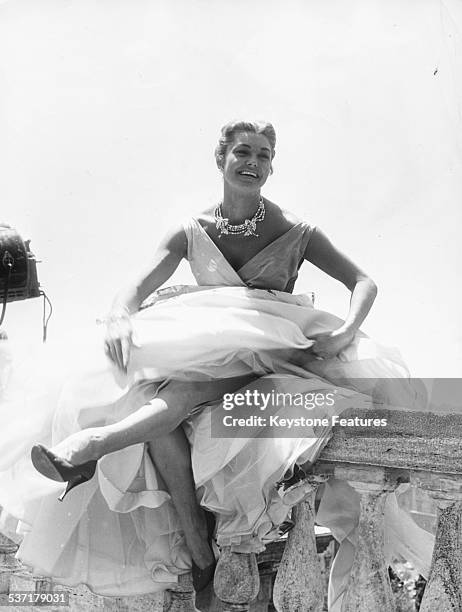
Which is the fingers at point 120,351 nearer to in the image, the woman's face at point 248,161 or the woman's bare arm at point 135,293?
the woman's bare arm at point 135,293

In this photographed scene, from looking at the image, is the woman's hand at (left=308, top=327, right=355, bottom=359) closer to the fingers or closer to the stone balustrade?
the stone balustrade

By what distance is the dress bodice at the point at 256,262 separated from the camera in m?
2.79

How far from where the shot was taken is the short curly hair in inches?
109

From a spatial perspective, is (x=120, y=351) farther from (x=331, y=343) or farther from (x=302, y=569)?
(x=302, y=569)

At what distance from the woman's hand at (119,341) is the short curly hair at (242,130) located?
2.74ft

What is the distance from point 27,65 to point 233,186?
5.52ft

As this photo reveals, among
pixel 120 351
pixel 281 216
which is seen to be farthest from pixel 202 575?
pixel 281 216

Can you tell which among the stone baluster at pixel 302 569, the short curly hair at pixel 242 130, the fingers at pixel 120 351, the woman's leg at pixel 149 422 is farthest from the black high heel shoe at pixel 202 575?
the short curly hair at pixel 242 130

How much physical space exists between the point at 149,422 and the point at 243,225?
3.26 feet

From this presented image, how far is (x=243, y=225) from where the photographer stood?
9.42 ft

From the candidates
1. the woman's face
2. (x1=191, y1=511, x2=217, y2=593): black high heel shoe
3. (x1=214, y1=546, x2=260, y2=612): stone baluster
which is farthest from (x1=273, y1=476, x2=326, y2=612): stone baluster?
the woman's face

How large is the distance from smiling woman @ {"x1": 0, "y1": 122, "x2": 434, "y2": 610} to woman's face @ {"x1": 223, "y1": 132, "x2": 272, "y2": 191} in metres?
0.44

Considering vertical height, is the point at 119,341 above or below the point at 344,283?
below

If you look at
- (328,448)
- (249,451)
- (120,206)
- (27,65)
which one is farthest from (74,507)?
(27,65)
